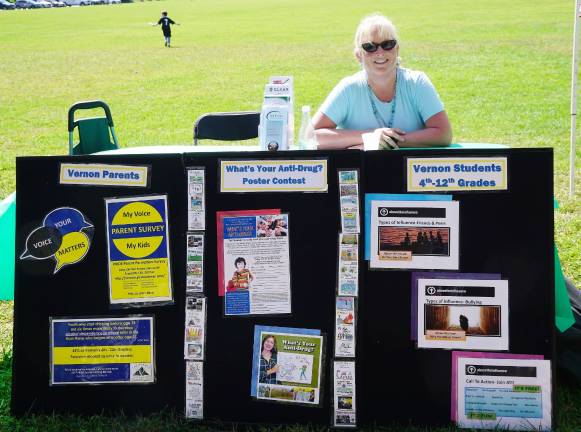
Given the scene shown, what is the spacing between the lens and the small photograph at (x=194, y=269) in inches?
112

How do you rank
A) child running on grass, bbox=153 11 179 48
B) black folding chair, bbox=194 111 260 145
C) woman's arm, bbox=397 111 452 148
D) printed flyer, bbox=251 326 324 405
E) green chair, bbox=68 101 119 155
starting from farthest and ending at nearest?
child running on grass, bbox=153 11 179 48 < black folding chair, bbox=194 111 260 145 < green chair, bbox=68 101 119 155 < woman's arm, bbox=397 111 452 148 < printed flyer, bbox=251 326 324 405

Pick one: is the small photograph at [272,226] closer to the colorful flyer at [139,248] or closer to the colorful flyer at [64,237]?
the colorful flyer at [139,248]

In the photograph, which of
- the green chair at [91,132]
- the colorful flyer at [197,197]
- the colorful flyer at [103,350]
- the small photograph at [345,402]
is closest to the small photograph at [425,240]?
the small photograph at [345,402]

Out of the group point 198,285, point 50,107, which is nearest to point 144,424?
point 198,285

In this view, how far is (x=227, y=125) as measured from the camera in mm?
5711

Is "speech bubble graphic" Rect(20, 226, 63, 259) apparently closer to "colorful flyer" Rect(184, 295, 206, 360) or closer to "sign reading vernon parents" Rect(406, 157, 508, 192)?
"colorful flyer" Rect(184, 295, 206, 360)

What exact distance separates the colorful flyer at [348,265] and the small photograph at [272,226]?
22 cm

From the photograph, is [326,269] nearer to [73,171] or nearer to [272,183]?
[272,183]

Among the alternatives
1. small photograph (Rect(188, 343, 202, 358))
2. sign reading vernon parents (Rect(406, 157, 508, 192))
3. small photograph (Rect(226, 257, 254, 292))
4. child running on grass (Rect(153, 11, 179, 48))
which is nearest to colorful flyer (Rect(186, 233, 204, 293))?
small photograph (Rect(226, 257, 254, 292))

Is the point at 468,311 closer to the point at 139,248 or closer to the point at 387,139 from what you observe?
the point at 387,139

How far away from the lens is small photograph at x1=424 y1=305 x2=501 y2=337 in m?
2.78

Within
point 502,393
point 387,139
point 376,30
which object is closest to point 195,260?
point 387,139

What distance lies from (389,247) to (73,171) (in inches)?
50.0

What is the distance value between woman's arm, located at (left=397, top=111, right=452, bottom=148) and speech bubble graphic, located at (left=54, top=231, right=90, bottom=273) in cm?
166
